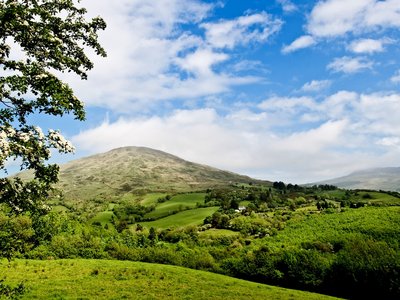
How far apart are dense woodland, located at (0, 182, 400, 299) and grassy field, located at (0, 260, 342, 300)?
19.1 feet

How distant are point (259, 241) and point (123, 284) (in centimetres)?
7360

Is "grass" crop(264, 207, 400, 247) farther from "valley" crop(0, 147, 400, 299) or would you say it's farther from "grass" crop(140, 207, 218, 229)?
"grass" crop(140, 207, 218, 229)

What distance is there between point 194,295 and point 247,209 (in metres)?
124

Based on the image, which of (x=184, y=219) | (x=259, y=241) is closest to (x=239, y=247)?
(x=259, y=241)

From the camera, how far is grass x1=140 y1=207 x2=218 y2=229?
160m

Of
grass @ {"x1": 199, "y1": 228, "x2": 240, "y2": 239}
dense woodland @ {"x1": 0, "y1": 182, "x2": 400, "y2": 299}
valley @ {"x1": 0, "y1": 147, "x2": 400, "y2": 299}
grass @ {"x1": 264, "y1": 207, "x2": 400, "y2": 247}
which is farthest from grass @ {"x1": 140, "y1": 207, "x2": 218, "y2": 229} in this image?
grass @ {"x1": 264, "y1": 207, "x2": 400, "y2": 247}

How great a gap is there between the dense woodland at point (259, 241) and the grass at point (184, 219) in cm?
60

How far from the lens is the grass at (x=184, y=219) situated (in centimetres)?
16000

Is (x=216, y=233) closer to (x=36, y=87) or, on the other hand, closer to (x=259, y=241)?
(x=259, y=241)

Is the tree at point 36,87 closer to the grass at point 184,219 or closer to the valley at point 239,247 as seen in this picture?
the valley at point 239,247

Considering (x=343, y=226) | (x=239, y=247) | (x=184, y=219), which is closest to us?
(x=239, y=247)

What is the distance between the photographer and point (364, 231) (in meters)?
120

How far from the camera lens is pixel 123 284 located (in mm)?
59719

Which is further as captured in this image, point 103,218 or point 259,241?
point 103,218
